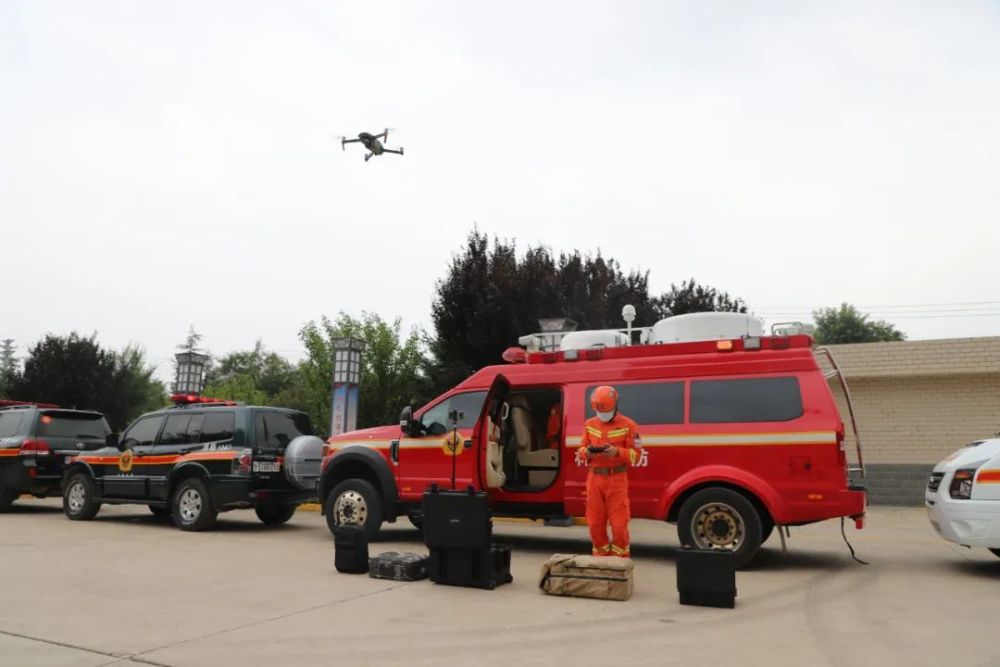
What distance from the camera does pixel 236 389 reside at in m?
47.0

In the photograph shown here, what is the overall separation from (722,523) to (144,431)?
9.21 m

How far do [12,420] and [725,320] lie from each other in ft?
42.3

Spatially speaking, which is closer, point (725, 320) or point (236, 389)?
point (725, 320)

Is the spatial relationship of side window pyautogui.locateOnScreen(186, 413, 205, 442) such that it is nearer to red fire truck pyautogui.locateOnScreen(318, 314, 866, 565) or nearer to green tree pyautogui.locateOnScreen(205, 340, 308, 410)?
red fire truck pyautogui.locateOnScreen(318, 314, 866, 565)

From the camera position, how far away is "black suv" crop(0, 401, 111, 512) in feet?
46.3

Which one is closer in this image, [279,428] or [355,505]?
[355,505]

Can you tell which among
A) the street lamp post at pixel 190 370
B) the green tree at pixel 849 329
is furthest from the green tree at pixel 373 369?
the green tree at pixel 849 329

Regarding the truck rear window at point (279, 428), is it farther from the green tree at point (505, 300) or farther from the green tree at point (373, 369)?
the green tree at point (373, 369)

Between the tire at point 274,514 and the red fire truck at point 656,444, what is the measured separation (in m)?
3.10

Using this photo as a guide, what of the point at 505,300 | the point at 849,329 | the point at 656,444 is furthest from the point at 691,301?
the point at 849,329

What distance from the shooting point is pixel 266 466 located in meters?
11.6

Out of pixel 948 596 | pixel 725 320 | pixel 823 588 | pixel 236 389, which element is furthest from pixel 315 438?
pixel 236 389

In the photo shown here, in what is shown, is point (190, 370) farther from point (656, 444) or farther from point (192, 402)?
point (656, 444)

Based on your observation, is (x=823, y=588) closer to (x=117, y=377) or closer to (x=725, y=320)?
(x=725, y=320)
